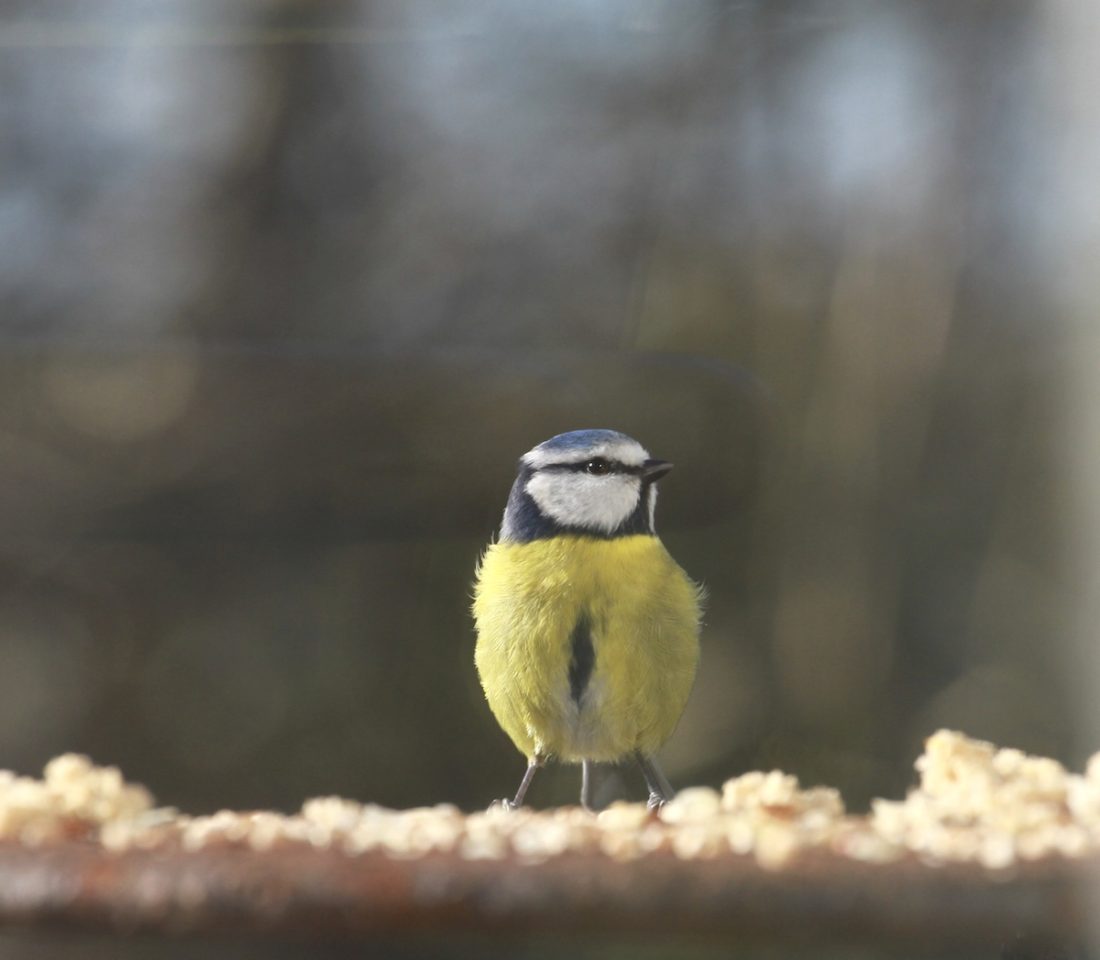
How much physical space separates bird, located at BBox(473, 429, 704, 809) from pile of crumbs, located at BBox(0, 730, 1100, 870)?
37 centimetres

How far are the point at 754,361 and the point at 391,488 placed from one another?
59 cm

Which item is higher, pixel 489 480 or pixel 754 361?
pixel 754 361

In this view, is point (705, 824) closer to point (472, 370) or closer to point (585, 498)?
point (585, 498)

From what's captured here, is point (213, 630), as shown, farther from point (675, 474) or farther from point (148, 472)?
point (675, 474)

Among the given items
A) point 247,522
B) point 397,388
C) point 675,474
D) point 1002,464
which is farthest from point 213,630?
point 1002,464

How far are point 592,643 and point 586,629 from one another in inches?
0.5

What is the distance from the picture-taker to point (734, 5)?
208 centimetres

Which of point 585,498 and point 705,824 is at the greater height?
point 585,498

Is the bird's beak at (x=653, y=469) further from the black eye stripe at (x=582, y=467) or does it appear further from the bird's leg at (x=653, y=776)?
the bird's leg at (x=653, y=776)

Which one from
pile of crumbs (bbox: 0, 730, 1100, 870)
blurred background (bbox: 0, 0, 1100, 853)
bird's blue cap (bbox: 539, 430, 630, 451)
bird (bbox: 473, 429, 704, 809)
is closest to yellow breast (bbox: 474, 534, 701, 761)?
bird (bbox: 473, 429, 704, 809)

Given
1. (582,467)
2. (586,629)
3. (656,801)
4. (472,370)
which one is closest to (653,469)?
(582,467)

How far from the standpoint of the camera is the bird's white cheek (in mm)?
1081

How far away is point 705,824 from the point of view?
1.66 feet

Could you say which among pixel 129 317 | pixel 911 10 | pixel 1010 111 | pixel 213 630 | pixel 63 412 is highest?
pixel 911 10
